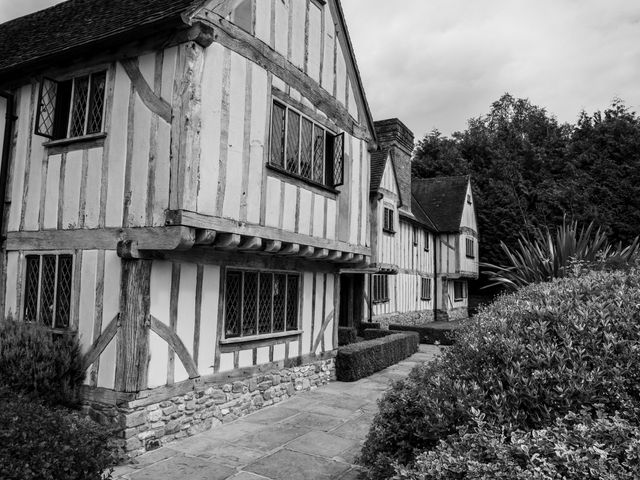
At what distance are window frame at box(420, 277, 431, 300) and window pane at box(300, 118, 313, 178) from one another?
1641 centimetres

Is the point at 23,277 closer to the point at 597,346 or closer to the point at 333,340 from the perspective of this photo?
the point at 333,340

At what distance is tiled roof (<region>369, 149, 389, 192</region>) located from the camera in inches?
680

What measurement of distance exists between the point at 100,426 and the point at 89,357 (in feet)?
3.15

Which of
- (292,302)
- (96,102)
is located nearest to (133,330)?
(96,102)

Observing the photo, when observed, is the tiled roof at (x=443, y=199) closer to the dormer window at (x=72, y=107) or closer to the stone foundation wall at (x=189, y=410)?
the stone foundation wall at (x=189, y=410)

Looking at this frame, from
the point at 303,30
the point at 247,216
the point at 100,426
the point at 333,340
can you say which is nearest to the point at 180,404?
the point at 100,426

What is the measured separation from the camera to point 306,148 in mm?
8680

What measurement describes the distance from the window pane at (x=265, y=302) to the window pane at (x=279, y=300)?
143mm

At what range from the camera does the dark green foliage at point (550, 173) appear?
2770 centimetres

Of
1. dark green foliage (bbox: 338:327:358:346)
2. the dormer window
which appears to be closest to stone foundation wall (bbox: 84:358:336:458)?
the dormer window

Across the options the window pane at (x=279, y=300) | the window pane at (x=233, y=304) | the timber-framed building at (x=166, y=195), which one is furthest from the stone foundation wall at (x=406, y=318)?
the window pane at (x=233, y=304)

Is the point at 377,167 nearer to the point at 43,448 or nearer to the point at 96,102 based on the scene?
the point at 96,102

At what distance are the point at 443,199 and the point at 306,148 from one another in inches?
803

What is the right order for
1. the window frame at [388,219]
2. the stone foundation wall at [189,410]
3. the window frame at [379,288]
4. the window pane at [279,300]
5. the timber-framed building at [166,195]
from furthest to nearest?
the window frame at [379,288]
the window frame at [388,219]
the window pane at [279,300]
the timber-framed building at [166,195]
the stone foundation wall at [189,410]
